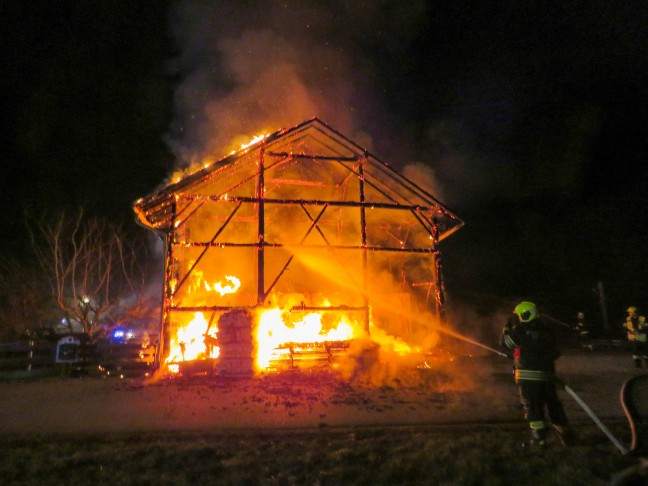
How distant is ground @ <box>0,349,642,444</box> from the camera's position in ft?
18.5

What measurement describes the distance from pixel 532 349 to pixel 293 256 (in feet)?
22.0

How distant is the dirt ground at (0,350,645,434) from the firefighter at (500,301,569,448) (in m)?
1.02

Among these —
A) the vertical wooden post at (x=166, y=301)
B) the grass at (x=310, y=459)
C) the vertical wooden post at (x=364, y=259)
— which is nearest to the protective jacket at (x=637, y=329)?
the grass at (x=310, y=459)

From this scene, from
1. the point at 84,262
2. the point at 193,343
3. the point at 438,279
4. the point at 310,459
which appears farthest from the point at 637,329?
the point at 84,262

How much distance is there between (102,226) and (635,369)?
20574 mm

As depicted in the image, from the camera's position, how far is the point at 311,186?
13805mm

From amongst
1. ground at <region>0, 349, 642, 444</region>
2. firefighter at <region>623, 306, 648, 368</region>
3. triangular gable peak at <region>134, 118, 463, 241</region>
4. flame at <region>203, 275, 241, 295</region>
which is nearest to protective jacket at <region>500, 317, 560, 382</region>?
ground at <region>0, 349, 642, 444</region>

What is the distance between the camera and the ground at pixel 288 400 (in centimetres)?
563

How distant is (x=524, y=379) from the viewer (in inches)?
193

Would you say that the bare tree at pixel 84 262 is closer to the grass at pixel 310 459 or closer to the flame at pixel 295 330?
the flame at pixel 295 330

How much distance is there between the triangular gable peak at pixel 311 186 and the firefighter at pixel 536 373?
7016 millimetres

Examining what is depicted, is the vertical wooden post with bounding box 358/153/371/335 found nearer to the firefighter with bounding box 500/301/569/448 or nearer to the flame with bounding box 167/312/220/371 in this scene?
the flame with bounding box 167/312/220/371

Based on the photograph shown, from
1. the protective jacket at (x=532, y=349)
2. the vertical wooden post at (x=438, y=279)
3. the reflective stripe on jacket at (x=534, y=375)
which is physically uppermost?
the vertical wooden post at (x=438, y=279)

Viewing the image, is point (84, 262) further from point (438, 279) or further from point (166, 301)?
point (438, 279)
